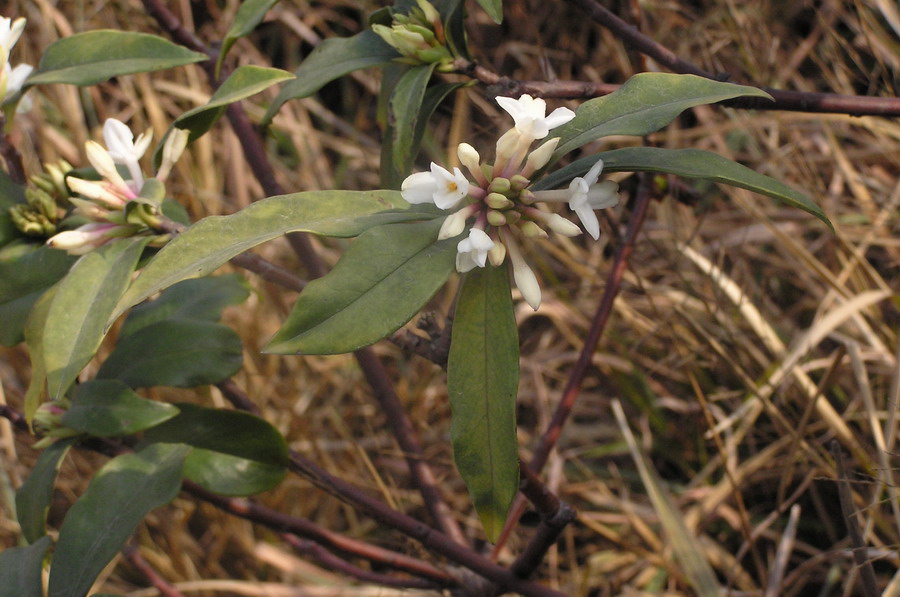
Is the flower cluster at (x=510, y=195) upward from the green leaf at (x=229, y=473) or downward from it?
upward

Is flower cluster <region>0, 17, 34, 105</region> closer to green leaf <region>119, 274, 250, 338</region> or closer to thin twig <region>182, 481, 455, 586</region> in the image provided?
green leaf <region>119, 274, 250, 338</region>

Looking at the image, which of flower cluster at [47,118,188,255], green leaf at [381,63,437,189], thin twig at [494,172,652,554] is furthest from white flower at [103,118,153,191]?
thin twig at [494,172,652,554]

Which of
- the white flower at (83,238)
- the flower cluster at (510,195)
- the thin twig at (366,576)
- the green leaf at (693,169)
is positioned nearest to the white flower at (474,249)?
the flower cluster at (510,195)

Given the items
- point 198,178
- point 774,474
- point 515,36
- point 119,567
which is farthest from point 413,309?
point 515,36

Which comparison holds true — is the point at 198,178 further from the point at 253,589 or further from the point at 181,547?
the point at 253,589

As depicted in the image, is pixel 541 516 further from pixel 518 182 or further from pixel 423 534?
pixel 518 182

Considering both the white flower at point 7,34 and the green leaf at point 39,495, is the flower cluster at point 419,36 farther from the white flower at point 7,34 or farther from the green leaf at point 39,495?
the green leaf at point 39,495
